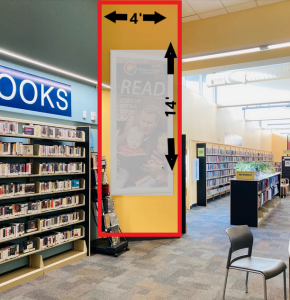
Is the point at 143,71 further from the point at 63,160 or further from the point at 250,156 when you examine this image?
the point at 250,156

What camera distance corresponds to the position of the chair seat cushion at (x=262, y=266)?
114 inches

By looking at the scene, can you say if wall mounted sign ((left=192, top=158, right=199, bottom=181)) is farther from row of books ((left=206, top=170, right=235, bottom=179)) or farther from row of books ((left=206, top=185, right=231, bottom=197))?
row of books ((left=206, top=185, right=231, bottom=197))

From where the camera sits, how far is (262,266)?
3027 mm

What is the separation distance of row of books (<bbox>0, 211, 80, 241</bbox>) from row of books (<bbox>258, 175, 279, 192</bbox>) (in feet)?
15.3

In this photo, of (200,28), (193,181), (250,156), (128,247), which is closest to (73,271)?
(128,247)

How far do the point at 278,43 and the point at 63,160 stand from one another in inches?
157

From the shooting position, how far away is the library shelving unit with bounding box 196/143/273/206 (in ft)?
33.1

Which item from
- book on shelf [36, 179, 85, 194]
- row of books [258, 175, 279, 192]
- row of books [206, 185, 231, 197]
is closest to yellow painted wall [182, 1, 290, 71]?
book on shelf [36, 179, 85, 194]

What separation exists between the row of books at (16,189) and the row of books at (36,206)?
0.48 feet

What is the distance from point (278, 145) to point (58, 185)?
2348 centimetres

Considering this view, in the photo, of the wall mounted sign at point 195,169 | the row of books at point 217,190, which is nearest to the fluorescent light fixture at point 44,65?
the wall mounted sign at point 195,169

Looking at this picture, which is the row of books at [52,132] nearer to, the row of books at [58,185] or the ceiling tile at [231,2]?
the row of books at [58,185]

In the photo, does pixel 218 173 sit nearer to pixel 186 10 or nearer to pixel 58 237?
pixel 186 10

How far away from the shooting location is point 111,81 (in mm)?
1313
